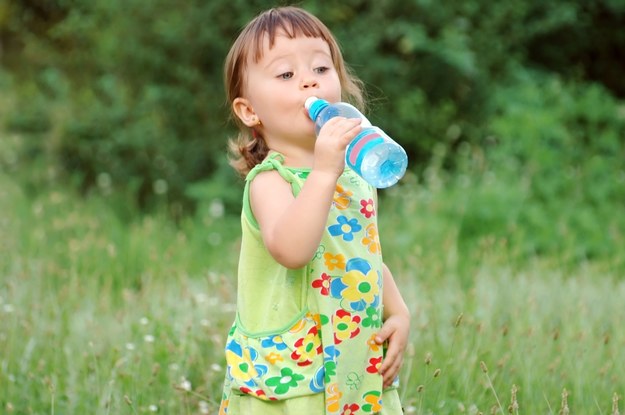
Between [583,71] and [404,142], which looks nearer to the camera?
[404,142]

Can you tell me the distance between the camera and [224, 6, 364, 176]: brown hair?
2359 millimetres

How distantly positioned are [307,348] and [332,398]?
5.1 inches

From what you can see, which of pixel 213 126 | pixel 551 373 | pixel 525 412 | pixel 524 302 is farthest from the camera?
pixel 213 126

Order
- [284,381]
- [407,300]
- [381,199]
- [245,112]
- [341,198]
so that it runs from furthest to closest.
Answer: [381,199] → [407,300] → [245,112] → [341,198] → [284,381]

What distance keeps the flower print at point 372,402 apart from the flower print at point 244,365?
264 mm

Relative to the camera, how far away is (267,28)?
93.0 inches

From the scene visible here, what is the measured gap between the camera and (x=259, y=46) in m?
2.35

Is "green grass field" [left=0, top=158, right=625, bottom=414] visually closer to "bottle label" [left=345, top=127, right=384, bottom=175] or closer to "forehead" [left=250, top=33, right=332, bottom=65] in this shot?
"bottle label" [left=345, top=127, right=384, bottom=175]

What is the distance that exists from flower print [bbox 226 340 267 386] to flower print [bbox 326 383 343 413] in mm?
157

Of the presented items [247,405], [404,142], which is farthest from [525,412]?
[404,142]

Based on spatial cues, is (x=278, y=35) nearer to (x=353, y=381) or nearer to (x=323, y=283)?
(x=323, y=283)

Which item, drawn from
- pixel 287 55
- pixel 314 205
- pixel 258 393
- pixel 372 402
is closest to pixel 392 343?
pixel 372 402

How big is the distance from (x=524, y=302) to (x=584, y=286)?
670 millimetres

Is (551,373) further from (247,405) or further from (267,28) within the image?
(267,28)
